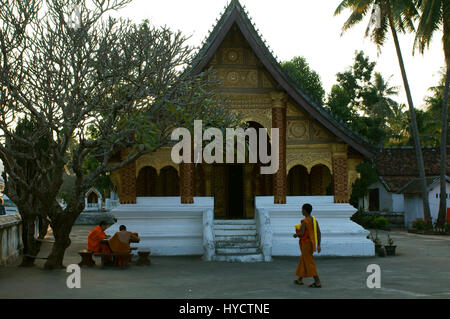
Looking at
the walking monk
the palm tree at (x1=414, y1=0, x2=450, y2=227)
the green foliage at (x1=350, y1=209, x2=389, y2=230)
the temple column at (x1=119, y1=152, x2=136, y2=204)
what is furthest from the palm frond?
the walking monk

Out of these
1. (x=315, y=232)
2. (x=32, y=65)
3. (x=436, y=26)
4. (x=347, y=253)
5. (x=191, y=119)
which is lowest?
(x=347, y=253)

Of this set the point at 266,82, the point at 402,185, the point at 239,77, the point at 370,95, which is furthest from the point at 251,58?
the point at 370,95

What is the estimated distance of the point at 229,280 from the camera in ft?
33.7

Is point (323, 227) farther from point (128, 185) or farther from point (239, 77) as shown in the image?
point (128, 185)

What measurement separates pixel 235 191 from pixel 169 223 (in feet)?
11.3

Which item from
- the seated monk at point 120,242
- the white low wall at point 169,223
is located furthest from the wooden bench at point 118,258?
the white low wall at point 169,223

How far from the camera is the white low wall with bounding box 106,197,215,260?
14.9 meters

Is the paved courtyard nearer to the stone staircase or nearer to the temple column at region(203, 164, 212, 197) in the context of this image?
the stone staircase

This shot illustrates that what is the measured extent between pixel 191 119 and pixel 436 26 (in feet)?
57.2

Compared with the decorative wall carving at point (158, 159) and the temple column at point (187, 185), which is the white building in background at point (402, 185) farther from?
the decorative wall carving at point (158, 159)

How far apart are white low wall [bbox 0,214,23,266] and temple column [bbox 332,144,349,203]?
9.04 metres
